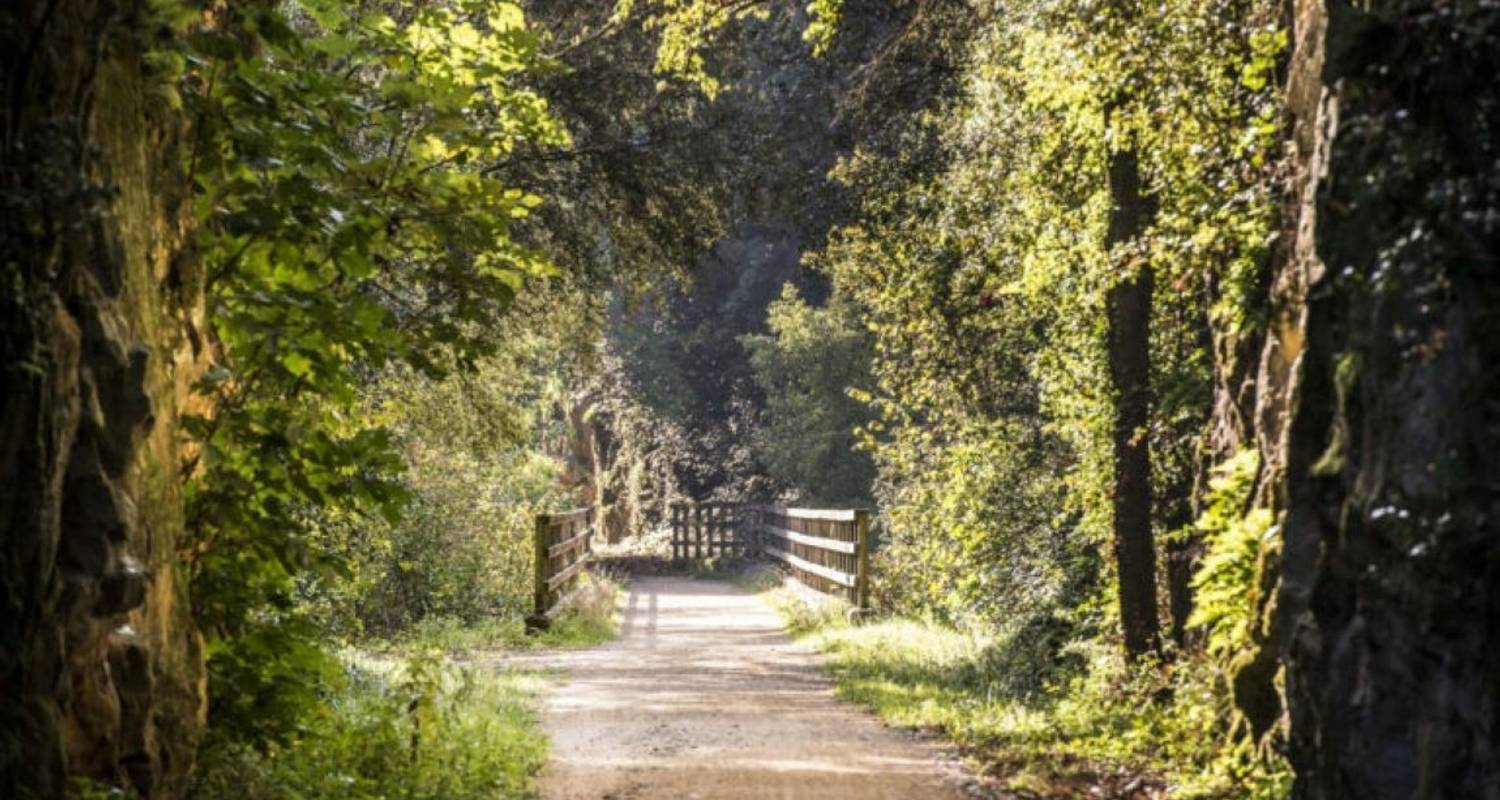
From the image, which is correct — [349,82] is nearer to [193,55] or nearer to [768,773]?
[193,55]

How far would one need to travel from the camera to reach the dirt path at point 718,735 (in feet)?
29.8

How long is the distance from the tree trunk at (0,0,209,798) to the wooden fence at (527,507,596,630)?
504 inches

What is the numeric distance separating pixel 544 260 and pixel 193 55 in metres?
2.19

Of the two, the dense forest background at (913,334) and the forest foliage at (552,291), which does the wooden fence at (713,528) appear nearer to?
the forest foliage at (552,291)

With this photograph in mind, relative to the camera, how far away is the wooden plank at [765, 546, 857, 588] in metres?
20.7

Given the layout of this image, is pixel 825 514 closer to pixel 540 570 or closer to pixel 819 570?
pixel 819 570

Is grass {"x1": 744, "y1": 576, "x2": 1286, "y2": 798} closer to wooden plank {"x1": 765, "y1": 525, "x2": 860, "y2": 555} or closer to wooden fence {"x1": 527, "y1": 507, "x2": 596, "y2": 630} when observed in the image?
wooden plank {"x1": 765, "y1": 525, "x2": 860, "y2": 555}

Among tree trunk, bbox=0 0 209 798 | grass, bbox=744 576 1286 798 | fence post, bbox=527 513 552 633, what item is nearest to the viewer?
tree trunk, bbox=0 0 209 798

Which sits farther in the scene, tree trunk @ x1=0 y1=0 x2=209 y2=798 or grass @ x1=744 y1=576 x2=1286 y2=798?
grass @ x1=744 y1=576 x2=1286 y2=798

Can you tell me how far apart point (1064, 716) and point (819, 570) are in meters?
12.1

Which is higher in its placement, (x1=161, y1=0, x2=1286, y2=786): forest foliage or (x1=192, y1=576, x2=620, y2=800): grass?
(x1=161, y1=0, x2=1286, y2=786): forest foliage

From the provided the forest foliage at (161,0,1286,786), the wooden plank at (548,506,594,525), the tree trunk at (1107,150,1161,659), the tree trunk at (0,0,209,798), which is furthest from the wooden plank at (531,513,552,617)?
the tree trunk at (0,0,209,798)

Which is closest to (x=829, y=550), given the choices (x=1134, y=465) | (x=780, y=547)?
(x=780, y=547)

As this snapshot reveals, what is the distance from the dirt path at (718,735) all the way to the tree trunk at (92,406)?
3.28 m
